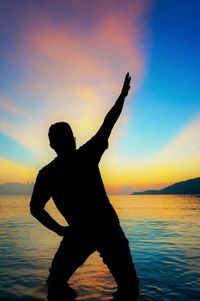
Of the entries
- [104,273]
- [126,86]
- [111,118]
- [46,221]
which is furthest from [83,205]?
[104,273]

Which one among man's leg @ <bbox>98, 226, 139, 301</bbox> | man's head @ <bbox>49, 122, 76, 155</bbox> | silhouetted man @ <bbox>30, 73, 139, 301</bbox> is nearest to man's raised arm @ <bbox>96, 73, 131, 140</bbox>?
silhouetted man @ <bbox>30, 73, 139, 301</bbox>

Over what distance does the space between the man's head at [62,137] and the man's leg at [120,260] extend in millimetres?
1053

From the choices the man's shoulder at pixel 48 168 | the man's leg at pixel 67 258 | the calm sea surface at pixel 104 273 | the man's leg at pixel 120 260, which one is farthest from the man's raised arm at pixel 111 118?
the calm sea surface at pixel 104 273

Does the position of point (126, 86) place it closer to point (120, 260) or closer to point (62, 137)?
point (62, 137)

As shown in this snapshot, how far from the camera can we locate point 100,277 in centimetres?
775

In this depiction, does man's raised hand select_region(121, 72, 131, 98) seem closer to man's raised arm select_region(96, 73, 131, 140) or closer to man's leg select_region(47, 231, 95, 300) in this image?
man's raised arm select_region(96, 73, 131, 140)

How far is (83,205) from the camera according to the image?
3.40 meters

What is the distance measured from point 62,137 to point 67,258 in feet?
4.57

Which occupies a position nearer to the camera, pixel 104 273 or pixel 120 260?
pixel 120 260

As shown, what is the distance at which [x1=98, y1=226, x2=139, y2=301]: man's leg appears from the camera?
3.40 metres

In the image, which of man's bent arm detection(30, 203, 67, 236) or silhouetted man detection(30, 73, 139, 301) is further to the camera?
man's bent arm detection(30, 203, 67, 236)

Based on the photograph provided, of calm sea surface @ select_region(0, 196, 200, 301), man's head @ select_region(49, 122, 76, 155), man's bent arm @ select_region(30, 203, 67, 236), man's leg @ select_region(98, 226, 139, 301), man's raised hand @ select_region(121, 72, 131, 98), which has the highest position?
man's raised hand @ select_region(121, 72, 131, 98)

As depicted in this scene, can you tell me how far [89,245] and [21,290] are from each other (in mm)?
3933

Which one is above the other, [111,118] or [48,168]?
[111,118]
